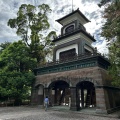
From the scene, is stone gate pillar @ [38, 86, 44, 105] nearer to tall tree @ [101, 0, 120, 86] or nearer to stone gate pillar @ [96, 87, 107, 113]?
stone gate pillar @ [96, 87, 107, 113]

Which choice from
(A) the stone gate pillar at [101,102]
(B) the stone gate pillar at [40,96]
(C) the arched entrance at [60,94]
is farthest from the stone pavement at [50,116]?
(C) the arched entrance at [60,94]

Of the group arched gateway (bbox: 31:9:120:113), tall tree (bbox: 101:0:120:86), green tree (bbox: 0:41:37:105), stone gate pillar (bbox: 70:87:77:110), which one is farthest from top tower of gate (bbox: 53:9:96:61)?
tall tree (bbox: 101:0:120:86)

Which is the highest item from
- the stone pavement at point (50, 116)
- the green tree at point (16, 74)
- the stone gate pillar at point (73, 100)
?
the green tree at point (16, 74)

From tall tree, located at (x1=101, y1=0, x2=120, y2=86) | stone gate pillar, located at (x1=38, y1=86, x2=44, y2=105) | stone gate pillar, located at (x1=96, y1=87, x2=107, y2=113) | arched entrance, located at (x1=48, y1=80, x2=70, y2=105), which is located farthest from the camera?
arched entrance, located at (x1=48, y1=80, x2=70, y2=105)

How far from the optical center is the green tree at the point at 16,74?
1914 centimetres

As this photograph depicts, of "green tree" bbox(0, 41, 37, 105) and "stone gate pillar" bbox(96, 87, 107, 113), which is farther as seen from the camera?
"green tree" bbox(0, 41, 37, 105)

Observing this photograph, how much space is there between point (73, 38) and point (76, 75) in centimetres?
686

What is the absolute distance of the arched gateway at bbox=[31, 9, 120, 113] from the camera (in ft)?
46.4

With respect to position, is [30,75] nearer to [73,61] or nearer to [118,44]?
[73,61]

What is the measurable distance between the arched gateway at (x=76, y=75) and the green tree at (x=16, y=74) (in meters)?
1.56

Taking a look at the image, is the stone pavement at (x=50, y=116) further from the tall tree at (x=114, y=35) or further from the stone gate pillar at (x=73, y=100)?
the tall tree at (x=114, y=35)

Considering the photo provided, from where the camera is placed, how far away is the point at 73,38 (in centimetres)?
1994

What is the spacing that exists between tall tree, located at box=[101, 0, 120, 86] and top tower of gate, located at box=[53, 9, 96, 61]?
6492 mm

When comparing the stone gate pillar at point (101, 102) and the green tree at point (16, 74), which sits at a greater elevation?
the green tree at point (16, 74)
